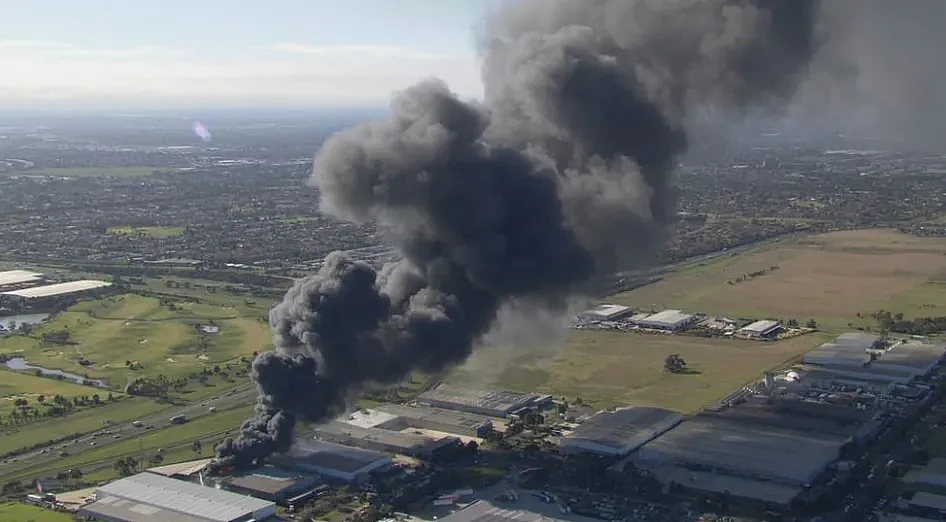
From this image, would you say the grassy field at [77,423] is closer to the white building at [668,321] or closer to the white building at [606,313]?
the white building at [606,313]

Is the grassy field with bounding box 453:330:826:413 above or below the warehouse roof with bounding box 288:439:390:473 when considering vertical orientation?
below

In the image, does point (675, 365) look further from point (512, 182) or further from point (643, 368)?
point (512, 182)

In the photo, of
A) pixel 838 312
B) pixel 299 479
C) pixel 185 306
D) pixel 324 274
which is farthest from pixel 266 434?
Result: pixel 838 312

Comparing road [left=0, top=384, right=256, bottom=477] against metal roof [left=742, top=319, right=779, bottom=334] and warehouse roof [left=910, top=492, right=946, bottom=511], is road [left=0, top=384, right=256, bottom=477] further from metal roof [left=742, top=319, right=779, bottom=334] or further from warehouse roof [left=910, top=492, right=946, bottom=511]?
metal roof [left=742, top=319, right=779, bottom=334]

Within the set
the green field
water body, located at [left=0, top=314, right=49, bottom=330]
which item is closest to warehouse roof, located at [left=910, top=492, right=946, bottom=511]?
the green field

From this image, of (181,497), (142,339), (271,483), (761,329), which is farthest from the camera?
(142,339)

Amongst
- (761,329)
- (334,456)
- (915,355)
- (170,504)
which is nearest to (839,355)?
(915,355)

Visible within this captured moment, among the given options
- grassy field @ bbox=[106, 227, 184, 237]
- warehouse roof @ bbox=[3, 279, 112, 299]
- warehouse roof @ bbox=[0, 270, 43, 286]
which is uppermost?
grassy field @ bbox=[106, 227, 184, 237]
